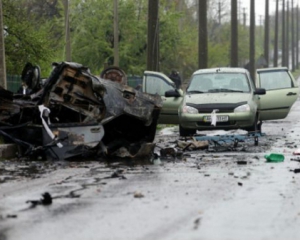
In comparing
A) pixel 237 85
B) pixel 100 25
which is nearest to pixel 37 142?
pixel 237 85

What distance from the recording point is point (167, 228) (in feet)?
24.8

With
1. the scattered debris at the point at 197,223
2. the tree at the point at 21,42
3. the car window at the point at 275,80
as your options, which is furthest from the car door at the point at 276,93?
the scattered debris at the point at 197,223

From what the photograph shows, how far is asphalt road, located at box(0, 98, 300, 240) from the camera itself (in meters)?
7.49

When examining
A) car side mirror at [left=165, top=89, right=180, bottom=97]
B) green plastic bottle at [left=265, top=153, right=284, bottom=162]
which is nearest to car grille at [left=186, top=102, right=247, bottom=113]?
car side mirror at [left=165, top=89, right=180, bottom=97]

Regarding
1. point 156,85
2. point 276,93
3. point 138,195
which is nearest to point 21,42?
point 156,85

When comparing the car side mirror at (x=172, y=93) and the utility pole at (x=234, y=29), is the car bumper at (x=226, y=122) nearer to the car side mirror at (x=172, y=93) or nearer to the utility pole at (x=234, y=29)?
the car side mirror at (x=172, y=93)

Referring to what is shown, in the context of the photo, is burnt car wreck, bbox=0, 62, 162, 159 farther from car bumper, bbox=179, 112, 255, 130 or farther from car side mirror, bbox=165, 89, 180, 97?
car side mirror, bbox=165, 89, 180, 97

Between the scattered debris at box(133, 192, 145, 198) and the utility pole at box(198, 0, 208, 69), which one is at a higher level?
A: the utility pole at box(198, 0, 208, 69)

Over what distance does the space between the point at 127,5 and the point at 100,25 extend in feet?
6.78

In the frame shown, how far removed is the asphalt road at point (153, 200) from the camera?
7.49m

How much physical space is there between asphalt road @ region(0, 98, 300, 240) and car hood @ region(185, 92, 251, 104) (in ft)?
14.0

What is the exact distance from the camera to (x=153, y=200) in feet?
30.4

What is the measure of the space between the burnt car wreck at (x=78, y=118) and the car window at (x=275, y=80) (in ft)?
24.3

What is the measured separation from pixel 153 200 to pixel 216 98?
9770 millimetres
